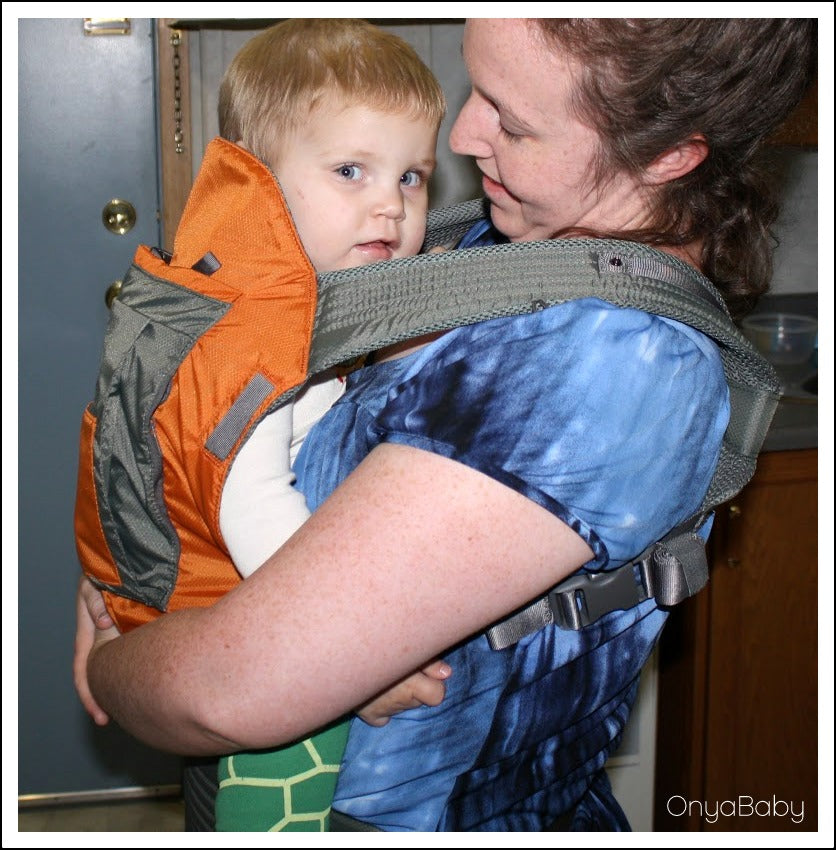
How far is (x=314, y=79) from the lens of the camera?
127cm

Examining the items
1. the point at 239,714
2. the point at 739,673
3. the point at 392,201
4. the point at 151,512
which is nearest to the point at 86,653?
the point at 151,512

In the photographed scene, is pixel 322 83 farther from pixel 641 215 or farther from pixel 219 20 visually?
pixel 219 20

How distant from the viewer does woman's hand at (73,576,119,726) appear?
1264 mm

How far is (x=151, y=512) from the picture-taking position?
1.11 metres

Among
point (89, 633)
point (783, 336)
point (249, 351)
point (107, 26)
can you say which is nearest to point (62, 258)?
point (107, 26)

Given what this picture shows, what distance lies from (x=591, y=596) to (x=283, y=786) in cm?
41

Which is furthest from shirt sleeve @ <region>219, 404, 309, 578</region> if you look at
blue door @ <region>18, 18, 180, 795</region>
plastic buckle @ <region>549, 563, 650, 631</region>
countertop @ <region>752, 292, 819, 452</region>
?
blue door @ <region>18, 18, 180, 795</region>

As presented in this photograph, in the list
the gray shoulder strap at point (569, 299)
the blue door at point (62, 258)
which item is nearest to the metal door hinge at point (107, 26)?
the blue door at point (62, 258)


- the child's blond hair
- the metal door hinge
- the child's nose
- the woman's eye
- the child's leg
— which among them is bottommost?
the child's leg

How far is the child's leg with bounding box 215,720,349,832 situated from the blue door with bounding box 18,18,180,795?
179 centimetres

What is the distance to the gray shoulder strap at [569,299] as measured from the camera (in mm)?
900

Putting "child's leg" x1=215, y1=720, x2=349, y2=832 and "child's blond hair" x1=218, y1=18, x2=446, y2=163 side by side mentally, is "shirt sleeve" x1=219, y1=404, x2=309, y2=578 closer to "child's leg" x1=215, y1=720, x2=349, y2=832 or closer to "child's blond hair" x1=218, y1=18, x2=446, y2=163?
"child's leg" x1=215, y1=720, x2=349, y2=832

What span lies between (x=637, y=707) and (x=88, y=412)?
6.34 feet

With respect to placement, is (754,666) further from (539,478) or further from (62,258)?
(62,258)
